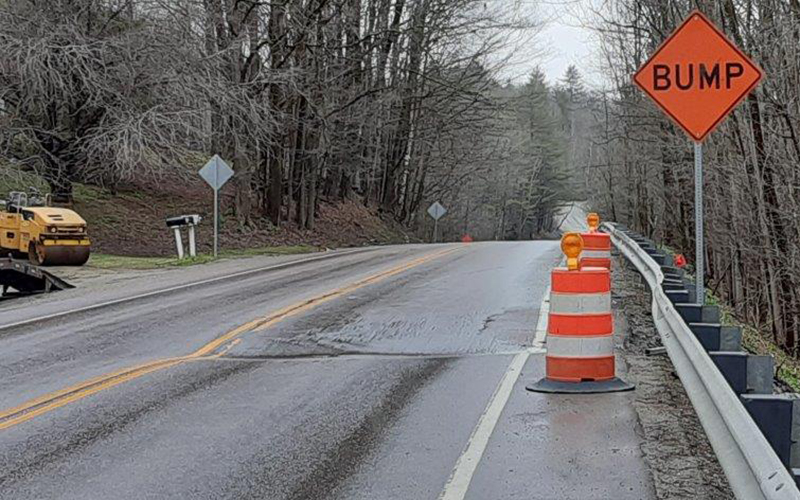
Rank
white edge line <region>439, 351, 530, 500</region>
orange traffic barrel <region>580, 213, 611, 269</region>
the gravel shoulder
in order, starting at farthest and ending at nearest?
orange traffic barrel <region>580, 213, 611, 269</region> < white edge line <region>439, 351, 530, 500</region> < the gravel shoulder

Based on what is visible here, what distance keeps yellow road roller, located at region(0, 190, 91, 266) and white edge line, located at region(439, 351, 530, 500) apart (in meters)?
14.5

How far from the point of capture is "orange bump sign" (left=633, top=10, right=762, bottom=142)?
9609 millimetres

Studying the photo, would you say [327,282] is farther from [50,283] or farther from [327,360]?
[327,360]

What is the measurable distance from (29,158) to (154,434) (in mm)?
22592

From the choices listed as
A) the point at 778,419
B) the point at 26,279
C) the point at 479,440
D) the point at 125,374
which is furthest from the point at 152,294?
the point at 778,419

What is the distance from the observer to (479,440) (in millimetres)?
6582

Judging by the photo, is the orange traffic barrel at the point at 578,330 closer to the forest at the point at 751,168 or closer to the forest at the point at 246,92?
the forest at the point at 751,168

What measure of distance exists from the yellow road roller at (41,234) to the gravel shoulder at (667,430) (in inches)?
544

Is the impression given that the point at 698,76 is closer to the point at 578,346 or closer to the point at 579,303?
the point at 579,303

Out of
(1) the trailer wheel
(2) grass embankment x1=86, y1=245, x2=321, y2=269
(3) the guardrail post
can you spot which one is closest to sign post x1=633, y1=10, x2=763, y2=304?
(3) the guardrail post

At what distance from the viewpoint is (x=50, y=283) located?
58.7 ft

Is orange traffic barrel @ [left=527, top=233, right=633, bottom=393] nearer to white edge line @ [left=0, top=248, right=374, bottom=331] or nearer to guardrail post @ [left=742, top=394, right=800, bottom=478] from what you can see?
guardrail post @ [left=742, top=394, right=800, bottom=478]

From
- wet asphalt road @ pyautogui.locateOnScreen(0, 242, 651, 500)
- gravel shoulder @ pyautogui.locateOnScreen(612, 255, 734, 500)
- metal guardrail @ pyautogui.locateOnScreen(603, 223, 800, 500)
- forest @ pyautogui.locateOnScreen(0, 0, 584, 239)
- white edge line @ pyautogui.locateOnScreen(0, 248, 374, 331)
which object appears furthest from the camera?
forest @ pyautogui.locateOnScreen(0, 0, 584, 239)

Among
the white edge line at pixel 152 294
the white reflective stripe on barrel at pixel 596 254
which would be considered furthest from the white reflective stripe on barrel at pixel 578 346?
the white reflective stripe on barrel at pixel 596 254
